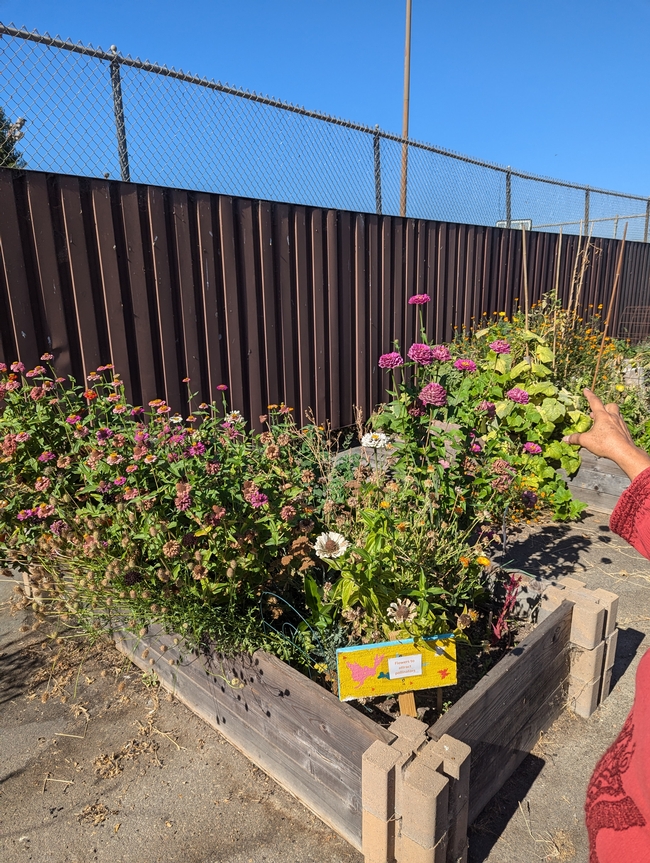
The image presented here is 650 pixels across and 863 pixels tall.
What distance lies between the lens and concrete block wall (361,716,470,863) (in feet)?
4.50

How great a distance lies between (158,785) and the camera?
6.31 ft

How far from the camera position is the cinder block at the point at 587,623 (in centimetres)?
210

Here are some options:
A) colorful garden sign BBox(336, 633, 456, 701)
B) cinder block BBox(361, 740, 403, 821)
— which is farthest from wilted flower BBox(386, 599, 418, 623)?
cinder block BBox(361, 740, 403, 821)

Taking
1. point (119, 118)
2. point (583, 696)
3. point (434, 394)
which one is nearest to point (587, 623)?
point (583, 696)

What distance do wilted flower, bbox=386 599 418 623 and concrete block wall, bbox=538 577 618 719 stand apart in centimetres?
71

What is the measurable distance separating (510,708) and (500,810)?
1.07 feet

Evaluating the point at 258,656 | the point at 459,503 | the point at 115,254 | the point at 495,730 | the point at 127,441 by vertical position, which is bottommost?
the point at 495,730

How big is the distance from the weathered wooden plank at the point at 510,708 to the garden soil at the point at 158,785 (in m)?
0.10

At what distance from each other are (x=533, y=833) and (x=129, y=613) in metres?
1.46

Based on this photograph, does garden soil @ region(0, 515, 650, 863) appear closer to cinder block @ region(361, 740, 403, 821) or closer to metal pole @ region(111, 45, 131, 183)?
cinder block @ region(361, 740, 403, 821)

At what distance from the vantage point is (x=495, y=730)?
1.77m

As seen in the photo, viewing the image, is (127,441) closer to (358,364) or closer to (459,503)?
(459,503)

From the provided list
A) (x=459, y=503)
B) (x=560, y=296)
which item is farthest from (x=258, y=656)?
(x=560, y=296)

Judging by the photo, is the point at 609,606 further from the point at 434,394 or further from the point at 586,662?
the point at 434,394
